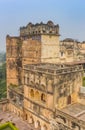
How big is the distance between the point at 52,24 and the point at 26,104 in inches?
558

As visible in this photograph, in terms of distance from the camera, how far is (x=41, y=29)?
31.2m

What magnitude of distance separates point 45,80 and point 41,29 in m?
11.3

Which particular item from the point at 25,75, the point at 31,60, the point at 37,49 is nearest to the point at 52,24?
the point at 37,49

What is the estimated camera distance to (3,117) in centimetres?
2870

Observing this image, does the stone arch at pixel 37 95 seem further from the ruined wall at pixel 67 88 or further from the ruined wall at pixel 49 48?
the ruined wall at pixel 49 48

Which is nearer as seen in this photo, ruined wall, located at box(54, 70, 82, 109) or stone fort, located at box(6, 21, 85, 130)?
stone fort, located at box(6, 21, 85, 130)

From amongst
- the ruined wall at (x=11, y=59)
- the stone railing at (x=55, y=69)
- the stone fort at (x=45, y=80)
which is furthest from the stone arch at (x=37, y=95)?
the ruined wall at (x=11, y=59)

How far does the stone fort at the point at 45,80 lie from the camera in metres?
21.8

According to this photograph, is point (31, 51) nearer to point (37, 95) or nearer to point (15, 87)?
point (15, 87)

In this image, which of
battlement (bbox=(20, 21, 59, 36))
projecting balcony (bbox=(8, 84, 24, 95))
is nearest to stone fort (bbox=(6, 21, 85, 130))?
battlement (bbox=(20, 21, 59, 36))

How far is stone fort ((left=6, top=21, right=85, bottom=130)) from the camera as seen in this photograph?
2178cm

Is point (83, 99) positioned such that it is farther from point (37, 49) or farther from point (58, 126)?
point (37, 49)

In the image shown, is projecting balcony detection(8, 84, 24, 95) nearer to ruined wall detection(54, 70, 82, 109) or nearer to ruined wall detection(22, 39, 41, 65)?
ruined wall detection(22, 39, 41, 65)

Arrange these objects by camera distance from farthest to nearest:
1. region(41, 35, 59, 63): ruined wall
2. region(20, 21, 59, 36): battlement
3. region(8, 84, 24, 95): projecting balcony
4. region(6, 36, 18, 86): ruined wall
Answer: region(6, 36, 18, 86): ruined wall → region(8, 84, 24, 95): projecting balcony → region(20, 21, 59, 36): battlement → region(41, 35, 59, 63): ruined wall
